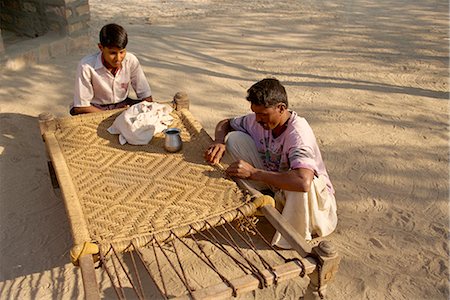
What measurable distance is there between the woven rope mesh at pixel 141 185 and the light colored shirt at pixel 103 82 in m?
0.30

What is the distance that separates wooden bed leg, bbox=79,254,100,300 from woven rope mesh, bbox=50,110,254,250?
0.49 feet

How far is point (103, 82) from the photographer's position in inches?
141

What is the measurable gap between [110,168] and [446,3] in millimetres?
10086

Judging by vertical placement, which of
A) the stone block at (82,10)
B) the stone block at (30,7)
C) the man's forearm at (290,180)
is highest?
the stone block at (30,7)

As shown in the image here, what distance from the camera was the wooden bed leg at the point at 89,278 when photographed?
1863mm

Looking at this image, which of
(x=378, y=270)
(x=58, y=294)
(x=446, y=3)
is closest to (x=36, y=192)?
(x=58, y=294)

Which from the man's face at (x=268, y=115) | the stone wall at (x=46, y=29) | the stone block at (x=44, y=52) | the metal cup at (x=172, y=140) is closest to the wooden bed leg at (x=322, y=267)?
the man's face at (x=268, y=115)

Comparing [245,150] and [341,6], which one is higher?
[341,6]

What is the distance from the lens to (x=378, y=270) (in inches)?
106

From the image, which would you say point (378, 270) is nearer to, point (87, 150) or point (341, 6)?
point (87, 150)

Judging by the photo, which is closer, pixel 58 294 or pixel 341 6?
pixel 58 294

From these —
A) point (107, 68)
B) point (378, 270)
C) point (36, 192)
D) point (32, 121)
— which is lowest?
point (378, 270)

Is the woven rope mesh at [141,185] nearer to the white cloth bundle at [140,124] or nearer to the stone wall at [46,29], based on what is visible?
the white cloth bundle at [140,124]

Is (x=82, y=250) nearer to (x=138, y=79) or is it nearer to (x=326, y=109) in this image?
(x=138, y=79)
